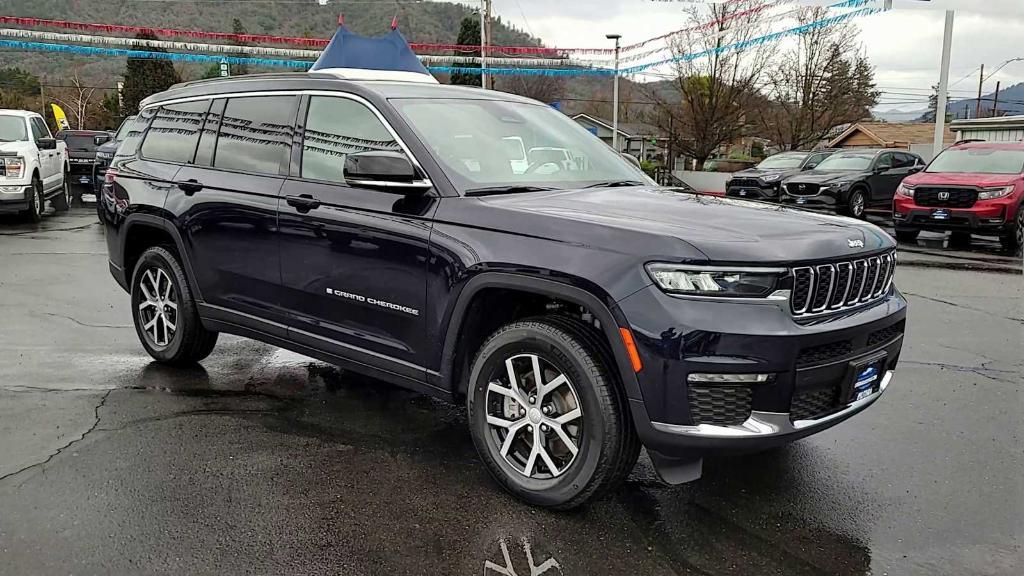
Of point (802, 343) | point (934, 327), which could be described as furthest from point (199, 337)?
point (934, 327)

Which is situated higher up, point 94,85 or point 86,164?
point 94,85

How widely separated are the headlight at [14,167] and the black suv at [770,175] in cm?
1548

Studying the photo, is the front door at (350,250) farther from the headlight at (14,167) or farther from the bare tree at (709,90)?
the bare tree at (709,90)

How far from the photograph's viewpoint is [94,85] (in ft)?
200

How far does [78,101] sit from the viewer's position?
56.9 m

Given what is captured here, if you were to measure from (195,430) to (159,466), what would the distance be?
51 centimetres

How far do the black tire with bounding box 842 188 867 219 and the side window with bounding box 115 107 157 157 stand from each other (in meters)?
15.9

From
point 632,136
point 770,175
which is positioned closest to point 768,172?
point 770,175

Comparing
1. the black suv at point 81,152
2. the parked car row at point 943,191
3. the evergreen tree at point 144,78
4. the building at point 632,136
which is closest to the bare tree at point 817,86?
the building at point 632,136

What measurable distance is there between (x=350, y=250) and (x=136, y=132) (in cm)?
278

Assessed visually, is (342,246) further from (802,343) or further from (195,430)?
(802,343)

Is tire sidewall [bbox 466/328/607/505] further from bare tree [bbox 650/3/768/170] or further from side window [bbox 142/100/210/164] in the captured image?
bare tree [bbox 650/3/768/170]

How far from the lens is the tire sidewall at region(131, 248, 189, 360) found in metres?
5.33

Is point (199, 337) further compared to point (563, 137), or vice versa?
point (199, 337)
